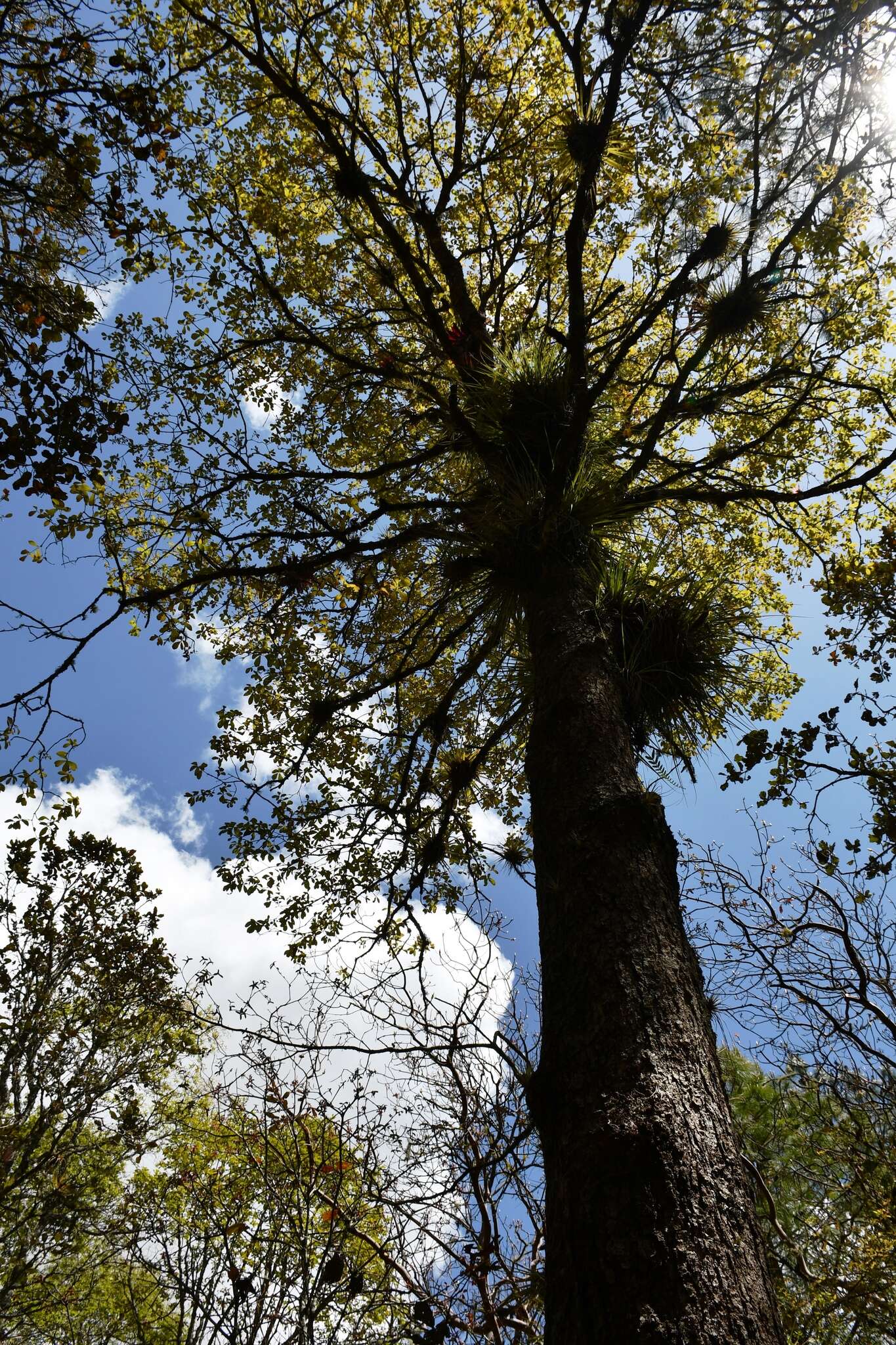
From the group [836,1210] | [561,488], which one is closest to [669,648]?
[561,488]

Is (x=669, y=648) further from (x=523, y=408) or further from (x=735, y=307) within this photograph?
(x=735, y=307)

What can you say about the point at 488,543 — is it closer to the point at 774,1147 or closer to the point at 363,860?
the point at 363,860

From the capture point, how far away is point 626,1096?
1.58 m

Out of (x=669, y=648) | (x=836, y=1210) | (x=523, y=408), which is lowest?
(x=836, y=1210)

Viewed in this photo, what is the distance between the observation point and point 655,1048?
1.65 metres

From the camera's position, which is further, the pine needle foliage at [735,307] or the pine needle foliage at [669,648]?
the pine needle foliage at [735,307]

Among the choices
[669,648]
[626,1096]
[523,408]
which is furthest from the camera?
[523,408]

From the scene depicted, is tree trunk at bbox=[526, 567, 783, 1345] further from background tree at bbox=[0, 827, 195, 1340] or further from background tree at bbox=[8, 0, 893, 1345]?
background tree at bbox=[0, 827, 195, 1340]

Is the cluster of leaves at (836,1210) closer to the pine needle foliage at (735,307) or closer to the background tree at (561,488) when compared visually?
the background tree at (561,488)

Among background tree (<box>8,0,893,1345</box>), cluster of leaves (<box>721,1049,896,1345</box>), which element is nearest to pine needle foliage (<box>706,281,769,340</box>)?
background tree (<box>8,0,893,1345</box>)

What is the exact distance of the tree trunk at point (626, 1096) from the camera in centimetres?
129

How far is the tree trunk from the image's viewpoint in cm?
129

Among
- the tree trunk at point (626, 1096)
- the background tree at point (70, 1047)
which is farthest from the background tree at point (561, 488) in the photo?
the background tree at point (70, 1047)

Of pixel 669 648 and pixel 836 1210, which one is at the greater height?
pixel 669 648
